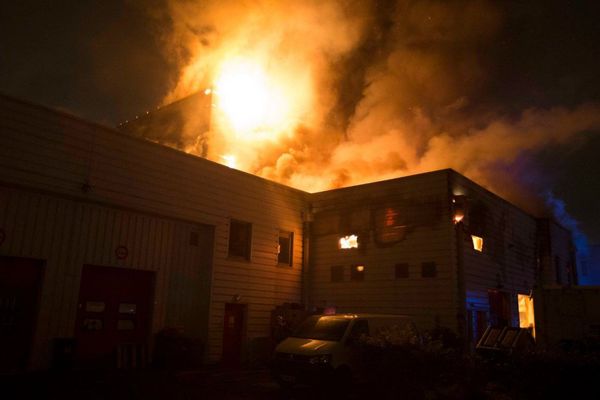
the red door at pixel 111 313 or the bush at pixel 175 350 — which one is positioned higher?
the red door at pixel 111 313

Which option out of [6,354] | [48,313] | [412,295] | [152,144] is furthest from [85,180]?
[412,295]

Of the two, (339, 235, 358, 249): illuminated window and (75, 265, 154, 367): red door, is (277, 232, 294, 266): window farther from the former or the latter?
(75, 265, 154, 367): red door

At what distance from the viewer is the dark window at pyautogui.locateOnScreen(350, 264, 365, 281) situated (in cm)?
1862

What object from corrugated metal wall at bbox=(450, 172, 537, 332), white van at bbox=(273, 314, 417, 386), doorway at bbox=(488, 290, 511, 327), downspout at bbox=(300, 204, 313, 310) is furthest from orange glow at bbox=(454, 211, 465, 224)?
downspout at bbox=(300, 204, 313, 310)

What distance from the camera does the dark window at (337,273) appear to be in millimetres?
19234

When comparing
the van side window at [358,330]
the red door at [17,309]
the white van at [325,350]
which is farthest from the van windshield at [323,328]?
the red door at [17,309]

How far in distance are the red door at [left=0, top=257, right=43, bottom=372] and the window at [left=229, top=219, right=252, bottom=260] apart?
6583 millimetres

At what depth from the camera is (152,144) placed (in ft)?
49.8

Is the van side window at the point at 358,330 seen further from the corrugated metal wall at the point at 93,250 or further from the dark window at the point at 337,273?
the dark window at the point at 337,273

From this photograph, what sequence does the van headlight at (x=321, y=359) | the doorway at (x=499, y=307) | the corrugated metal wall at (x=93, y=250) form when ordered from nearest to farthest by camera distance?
the van headlight at (x=321, y=359) < the corrugated metal wall at (x=93, y=250) < the doorway at (x=499, y=307)

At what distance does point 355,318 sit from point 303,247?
849 cm

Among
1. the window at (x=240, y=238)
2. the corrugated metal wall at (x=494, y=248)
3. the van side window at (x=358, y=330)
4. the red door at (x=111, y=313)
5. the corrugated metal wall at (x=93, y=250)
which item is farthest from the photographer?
the window at (x=240, y=238)

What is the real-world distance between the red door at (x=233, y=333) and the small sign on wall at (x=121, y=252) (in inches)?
162

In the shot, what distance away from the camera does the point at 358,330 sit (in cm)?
1178
